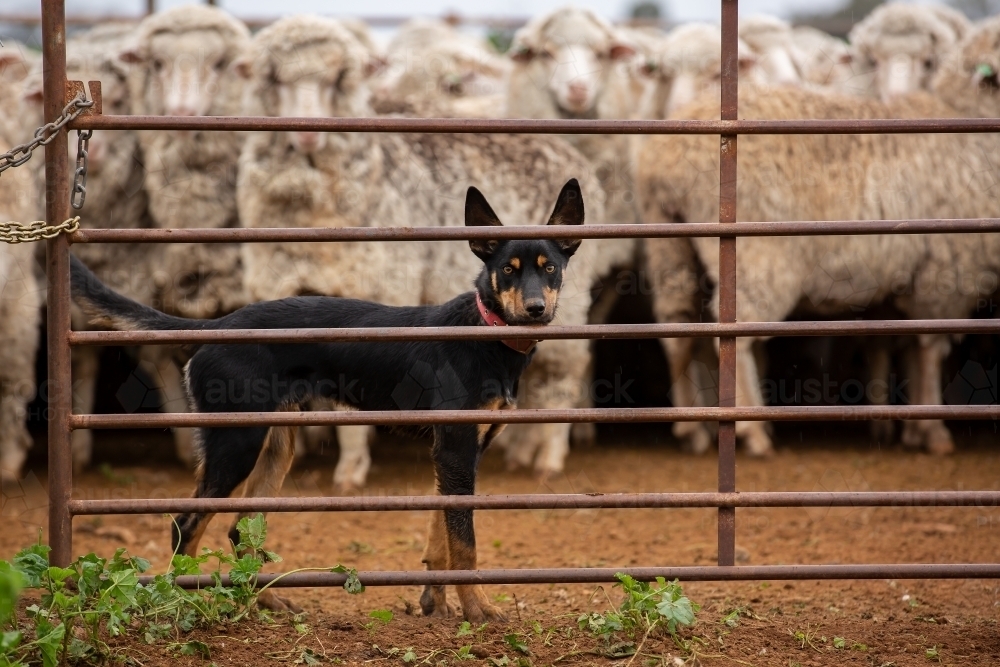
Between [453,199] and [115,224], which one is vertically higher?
[453,199]

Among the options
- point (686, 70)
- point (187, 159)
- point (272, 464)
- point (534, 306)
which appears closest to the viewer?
point (534, 306)

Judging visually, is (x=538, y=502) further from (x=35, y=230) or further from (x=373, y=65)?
(x=373, y=65)

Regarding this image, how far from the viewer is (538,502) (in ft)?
10.9

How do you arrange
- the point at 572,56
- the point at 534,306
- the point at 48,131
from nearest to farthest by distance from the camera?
the point at 48,131 → the point at 534,306 → the point at 572,56

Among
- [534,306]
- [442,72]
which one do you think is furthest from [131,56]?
[534,306]

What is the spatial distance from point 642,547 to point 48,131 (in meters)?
3.31

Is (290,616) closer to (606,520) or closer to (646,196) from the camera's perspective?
(606,520)

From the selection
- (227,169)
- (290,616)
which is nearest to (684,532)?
(290,616)

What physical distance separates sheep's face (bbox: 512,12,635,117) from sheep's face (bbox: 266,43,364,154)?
6.52ft

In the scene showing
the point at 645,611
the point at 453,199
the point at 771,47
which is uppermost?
the point at 771,47

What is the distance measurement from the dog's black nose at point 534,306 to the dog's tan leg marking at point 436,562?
80cm

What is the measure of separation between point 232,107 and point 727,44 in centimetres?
515

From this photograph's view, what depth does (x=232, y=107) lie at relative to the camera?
7.72 m

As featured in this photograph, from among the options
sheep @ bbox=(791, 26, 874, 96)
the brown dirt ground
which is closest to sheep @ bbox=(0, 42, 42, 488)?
the brown dirt ground
